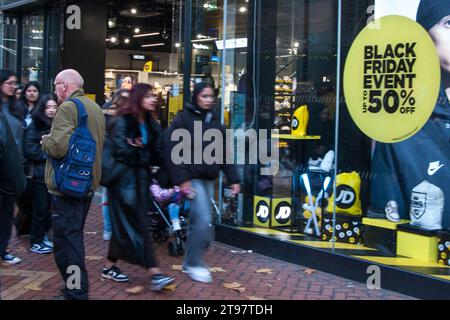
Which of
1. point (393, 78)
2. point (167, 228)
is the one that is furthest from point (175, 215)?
point (393, 78)

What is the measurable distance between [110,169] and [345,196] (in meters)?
2.85

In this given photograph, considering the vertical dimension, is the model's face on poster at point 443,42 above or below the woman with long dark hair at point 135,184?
above

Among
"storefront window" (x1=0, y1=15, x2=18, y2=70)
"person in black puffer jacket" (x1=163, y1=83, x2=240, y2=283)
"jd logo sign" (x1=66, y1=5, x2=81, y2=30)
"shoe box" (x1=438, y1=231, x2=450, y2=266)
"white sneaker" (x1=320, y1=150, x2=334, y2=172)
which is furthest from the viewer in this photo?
"storefront window" (x1=0, y1=15, x2=18, y2=70)

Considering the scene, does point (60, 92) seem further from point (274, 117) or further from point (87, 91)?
point (87, 91)

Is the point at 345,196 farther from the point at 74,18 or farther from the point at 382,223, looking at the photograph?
the point at 74,18

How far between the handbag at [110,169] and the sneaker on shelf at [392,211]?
293 centimetres

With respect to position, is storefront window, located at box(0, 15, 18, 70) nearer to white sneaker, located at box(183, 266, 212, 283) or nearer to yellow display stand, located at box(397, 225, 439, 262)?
white sneaker, located at box(183, 266, 212, 283)

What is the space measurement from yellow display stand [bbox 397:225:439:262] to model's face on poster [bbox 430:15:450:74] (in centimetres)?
162

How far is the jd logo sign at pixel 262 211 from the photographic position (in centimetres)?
754

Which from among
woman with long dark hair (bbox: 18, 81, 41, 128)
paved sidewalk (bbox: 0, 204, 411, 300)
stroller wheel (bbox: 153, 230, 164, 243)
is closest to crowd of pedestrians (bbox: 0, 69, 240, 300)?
paved sidewalk (bbox: 0, 204, 411, 300)

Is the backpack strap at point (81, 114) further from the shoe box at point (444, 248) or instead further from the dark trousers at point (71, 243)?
the shoe box at point (444, 248)

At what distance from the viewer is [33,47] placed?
46.4ft

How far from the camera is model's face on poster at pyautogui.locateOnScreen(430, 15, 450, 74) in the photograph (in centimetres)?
572

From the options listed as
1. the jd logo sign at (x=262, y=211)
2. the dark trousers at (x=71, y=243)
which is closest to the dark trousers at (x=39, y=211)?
the dark trousers at (x=71, y=243)
